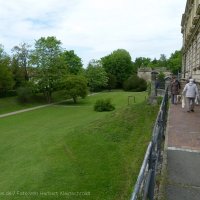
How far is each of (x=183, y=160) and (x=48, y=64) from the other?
45096mm

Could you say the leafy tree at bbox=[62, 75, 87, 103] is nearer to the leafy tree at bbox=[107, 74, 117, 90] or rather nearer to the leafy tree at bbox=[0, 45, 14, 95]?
the leafy tree at bbox=[0, 45, 14, 95]

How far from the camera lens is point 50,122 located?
30328 millimetres

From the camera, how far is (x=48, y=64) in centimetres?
5012

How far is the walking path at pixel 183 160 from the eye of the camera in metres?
5.41

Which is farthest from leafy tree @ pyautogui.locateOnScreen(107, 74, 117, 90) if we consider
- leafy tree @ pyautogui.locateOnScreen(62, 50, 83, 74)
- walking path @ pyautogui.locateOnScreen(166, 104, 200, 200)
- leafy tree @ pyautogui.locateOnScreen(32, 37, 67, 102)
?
walking path @ pyautogui.locateOnScreen(166, 104, 200, 200)

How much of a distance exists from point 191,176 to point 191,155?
48.0 inches

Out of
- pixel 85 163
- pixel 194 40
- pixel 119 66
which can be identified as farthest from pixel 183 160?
pixel 119 66

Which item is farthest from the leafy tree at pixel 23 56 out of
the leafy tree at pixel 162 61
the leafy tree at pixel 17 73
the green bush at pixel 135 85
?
the leafy tree at pixel 162 61

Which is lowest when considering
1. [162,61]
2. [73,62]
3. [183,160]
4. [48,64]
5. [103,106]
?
[103,106]

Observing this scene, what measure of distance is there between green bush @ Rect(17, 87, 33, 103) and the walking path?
38.1 metres

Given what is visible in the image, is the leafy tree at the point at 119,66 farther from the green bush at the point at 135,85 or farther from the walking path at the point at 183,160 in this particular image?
the walking path at the point at 183,160

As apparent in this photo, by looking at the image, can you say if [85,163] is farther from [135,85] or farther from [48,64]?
[135,85]

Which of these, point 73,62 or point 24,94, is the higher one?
point 73,62

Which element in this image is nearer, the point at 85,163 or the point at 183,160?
the point at 183,160
